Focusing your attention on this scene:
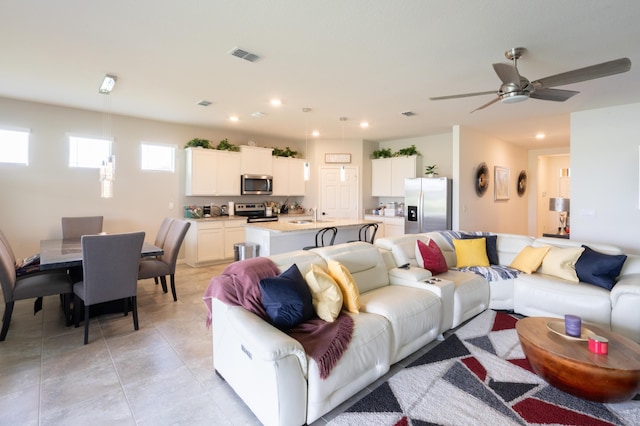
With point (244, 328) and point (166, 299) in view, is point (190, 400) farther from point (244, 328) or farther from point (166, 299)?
point (166, 299)

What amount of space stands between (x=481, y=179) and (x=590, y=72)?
14.2 feet

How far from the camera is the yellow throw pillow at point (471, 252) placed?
409 cm

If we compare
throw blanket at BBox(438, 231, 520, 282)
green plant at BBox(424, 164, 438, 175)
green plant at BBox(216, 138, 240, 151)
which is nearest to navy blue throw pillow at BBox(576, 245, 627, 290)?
throw blanket at BBox(438, 231, 520, 282)

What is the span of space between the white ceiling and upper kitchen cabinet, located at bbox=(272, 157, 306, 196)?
2387mm

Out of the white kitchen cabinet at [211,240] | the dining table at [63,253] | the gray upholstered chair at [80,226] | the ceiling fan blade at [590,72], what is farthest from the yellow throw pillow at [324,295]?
the gray upholstered chair at [80,226]

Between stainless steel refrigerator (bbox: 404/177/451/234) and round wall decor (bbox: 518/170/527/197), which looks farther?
round wall decor (bbox: 518/170/527/197)

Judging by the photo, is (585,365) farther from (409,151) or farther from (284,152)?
(284,152)

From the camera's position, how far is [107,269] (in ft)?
10.1

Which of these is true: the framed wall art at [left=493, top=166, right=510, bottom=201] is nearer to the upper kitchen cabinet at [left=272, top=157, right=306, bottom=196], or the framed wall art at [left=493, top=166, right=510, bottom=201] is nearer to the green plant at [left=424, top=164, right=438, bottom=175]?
the green plant at [left=424, top=164, right=438, bottom=175]

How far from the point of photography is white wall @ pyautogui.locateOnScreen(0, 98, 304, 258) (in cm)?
468

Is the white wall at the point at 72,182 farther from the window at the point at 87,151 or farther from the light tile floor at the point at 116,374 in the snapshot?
the light tile floor at the point at 116,374

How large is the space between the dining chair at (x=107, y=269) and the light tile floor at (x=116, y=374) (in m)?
0.25

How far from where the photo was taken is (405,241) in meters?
3.93

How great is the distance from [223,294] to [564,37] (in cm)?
356
